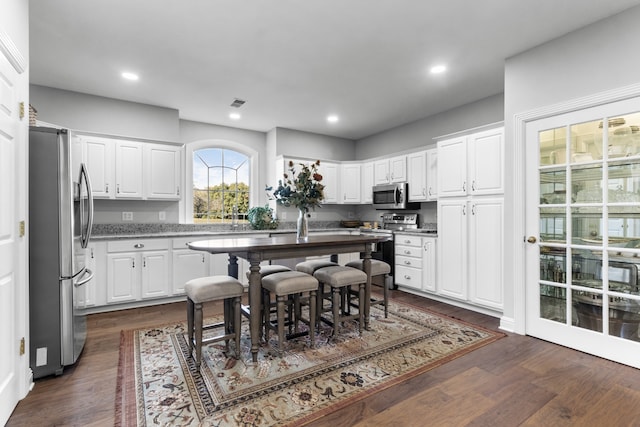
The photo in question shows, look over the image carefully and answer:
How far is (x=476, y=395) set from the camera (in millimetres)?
2051

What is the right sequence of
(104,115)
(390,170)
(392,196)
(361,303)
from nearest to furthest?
(361,303), (104,115), (392,196), (390,170)

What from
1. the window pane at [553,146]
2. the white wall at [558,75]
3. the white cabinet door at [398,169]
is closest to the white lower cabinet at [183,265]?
the white cabinet door at [398,169]

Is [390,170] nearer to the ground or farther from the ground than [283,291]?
farther from the ground

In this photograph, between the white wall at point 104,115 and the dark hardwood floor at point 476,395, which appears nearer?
the dark hardwood floor at point 476,395

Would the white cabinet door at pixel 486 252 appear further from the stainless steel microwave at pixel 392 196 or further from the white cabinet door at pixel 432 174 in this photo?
the stainless steel microwave at pixel 392 196

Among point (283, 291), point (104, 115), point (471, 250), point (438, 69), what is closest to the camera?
point (283, 291)

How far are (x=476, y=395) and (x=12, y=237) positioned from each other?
3050mm

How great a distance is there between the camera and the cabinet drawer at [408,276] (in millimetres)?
4441

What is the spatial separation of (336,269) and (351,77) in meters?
2.21

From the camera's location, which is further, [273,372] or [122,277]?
[122,277]

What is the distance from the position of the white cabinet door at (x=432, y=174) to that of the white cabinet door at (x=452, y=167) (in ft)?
1.21

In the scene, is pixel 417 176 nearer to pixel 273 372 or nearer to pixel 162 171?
pixel 273 372

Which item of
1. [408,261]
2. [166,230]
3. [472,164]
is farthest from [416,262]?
[166,230]

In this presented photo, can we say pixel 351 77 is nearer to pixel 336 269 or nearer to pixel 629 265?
pixel 336 269
